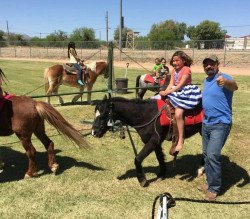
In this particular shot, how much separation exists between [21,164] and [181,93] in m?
3.29

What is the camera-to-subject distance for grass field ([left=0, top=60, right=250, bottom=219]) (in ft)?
15.2

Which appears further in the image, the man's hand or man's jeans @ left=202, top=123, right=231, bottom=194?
man's jeans @ left=202, top=123, right=231, bottom=194

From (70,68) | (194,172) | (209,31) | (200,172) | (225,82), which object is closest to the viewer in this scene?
(225,82)

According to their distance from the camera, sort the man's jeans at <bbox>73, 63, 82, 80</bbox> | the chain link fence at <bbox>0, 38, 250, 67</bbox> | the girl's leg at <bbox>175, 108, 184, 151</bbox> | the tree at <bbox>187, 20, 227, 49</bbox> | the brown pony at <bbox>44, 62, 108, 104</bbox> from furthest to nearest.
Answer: the tree at <bbox>187, 20, 227, 49</bbox>, the chain link fence at <bbox>0, 38, 250, 67</bbox>, the man's jeans at <bbox>73, 63, 82, 80</bbox>, the brown pony at <bbox>44, 62, 108, 104</bbox>, the girl's leg at <bbox>175, 108, 184, 151</bbox>

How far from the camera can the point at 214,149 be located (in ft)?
15.6

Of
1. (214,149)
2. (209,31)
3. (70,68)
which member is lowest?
(214,149)

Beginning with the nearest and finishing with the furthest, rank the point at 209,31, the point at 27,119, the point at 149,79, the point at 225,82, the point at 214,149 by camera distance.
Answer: the point at 225,82 < the point at 214,149 < the point at 27,119 < the point at 149,79 < the point at 209,31

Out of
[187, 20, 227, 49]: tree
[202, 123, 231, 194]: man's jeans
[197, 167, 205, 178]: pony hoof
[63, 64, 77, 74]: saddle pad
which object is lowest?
[197, 167, 205, 178]: pony hoof

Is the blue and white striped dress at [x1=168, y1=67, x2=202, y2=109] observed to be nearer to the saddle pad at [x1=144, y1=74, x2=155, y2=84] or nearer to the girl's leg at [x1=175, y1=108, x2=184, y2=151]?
the girl's leg at [x1=175, y1=108, x2=184, y2=151]

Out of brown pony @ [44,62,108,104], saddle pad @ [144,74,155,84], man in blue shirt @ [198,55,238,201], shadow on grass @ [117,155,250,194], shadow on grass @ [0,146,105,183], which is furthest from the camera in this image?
brown pony @ [44,62,108,104]

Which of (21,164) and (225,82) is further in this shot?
(21,164)

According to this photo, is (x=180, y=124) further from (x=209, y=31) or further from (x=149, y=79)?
(x=209, y=31)

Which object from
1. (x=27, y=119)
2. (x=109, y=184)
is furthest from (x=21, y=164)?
(x=109, y=184)

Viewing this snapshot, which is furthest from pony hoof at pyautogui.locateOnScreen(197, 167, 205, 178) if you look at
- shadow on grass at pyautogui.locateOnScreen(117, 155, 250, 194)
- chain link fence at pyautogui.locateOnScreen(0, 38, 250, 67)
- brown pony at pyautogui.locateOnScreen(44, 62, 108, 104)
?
chain link fence at pyautogui.locateOnScreen(0, 38, 250, 67)
